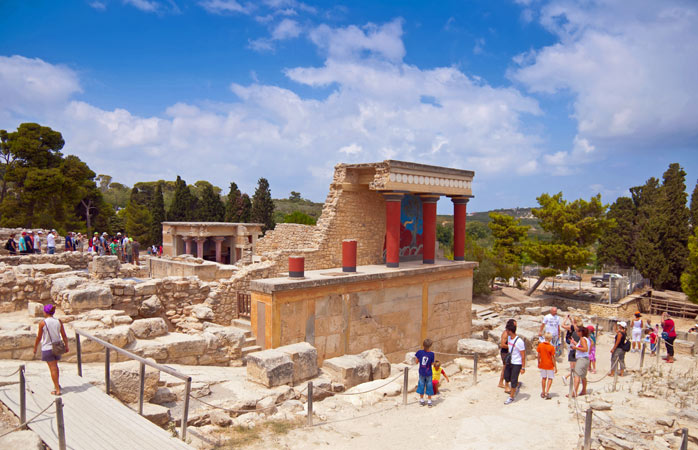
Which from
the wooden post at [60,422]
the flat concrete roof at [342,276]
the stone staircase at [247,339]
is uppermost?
the flat concrete roof at [342,276]

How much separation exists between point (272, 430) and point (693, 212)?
36860 mm

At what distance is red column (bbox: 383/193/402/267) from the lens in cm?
1298

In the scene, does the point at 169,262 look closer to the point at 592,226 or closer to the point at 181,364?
the point at 181,364

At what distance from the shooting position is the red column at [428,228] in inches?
577

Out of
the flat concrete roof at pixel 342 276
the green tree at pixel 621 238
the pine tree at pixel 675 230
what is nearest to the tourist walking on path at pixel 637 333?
the flat concrete roof at pixel 342 276

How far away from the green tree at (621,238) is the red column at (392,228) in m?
28.8

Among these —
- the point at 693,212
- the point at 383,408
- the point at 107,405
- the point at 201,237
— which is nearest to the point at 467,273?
the point at 383,408

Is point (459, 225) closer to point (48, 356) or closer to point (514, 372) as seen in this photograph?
point (514, 372)

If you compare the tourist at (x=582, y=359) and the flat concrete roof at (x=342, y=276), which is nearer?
the tourist at (x=582, y=359)

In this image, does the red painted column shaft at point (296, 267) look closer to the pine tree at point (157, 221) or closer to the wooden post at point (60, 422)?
the wooden post at point (60, 422)

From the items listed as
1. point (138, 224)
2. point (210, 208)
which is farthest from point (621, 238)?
point (138, 224)

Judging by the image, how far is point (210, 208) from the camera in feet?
130

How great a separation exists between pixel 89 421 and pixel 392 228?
31.3 feet

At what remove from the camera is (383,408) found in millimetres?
7367
